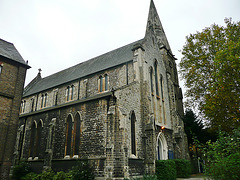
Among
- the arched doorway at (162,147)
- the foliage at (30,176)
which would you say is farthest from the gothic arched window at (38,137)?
the arched doorway at (162,147)

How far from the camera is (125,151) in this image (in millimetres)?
14203

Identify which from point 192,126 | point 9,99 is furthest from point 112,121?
point 192,126

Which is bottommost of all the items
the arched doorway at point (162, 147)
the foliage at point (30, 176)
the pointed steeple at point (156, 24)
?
the foliage at point (30, 176)

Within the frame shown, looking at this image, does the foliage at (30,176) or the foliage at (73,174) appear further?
the foliage at (30,176)

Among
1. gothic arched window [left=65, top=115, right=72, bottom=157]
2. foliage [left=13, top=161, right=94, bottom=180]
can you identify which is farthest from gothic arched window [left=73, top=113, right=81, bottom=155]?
foliage [left=13, top=161, right=94, bottom=180]

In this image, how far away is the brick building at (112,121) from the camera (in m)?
14.9

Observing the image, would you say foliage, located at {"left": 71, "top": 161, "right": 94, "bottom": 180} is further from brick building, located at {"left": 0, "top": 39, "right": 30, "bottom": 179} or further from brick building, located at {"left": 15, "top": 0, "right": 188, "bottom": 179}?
brick building, located at {"left": 0, "top": 39, "right": 30, "bottom": 179}

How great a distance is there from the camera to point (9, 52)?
17.2 m

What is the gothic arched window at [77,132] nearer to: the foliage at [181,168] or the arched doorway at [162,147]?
the arched doorway at [162,147]

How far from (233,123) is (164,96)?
864 cm

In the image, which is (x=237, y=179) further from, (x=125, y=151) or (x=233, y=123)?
(x=233, y=123)

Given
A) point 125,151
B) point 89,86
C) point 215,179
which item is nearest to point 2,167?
point 125,151

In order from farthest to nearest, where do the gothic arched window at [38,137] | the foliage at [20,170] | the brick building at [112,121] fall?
1. the gothic arched window at [38,137]
2. the foliage at [20,170]
3. the brick building at [112,121]

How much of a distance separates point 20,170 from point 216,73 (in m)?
20.9
